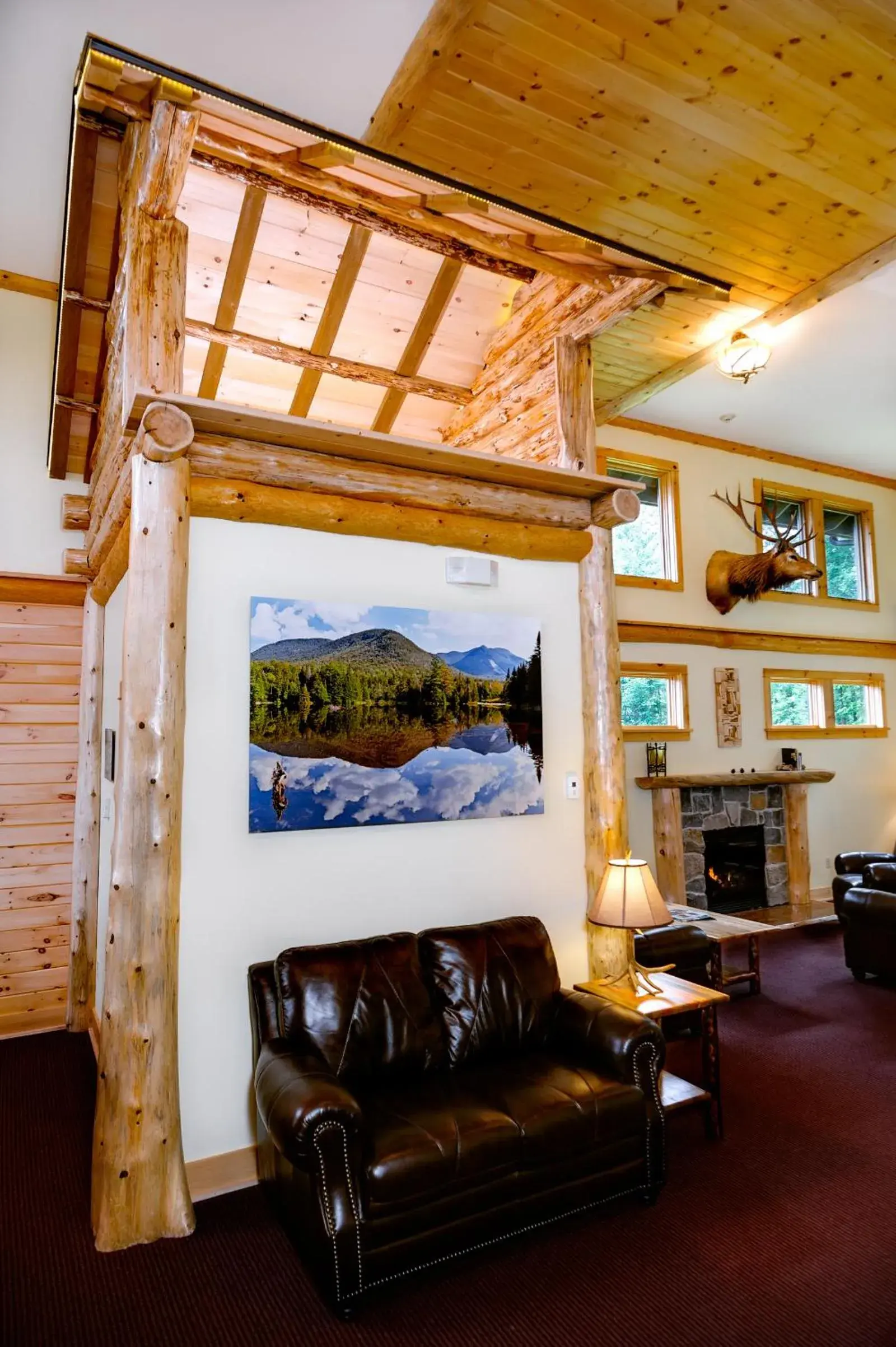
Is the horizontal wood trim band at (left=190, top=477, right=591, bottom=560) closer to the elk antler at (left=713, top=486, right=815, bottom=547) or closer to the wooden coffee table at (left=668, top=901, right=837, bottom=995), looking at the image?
the wooden coffee table at (left=668, top=901, right=837, bottom=995)

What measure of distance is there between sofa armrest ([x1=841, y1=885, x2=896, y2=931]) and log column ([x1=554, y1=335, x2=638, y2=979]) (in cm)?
257

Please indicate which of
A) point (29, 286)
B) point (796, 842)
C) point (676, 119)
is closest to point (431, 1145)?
point (676, 119)

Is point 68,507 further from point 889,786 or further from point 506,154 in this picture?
point 889,786

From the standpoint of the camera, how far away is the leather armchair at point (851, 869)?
5805 mm

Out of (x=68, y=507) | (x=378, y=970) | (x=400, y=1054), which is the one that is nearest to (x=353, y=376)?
(x=68, y=507)

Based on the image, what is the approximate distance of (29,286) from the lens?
4805 mm

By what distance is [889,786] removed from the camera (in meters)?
8.48

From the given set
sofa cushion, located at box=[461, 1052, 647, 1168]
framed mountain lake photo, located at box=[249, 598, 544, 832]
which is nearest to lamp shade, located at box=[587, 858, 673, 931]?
framed mountain lake photo, located at box=[249, 598, 544, 832]

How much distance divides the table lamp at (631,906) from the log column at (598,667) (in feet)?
0.59

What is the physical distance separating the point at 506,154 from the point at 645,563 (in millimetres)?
4525

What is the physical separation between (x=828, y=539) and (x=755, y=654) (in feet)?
6.37

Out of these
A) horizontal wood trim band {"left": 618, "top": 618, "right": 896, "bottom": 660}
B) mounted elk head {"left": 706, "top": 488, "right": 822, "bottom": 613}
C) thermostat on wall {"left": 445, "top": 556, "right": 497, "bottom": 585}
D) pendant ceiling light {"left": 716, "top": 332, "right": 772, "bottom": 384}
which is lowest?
thermostat on wall {"left": 445, "top": 556, "right": 497, "bottom": 585}

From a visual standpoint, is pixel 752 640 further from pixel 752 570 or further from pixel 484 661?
pixel 484 661

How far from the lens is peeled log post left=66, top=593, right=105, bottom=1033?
4.62 m
